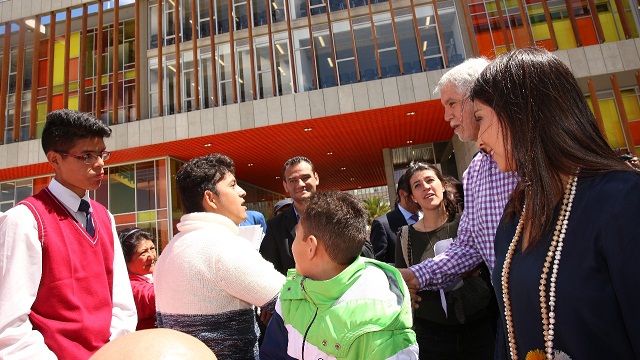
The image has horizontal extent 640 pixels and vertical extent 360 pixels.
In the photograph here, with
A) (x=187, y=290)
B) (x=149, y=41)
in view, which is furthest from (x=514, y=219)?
(x=149, y=41)

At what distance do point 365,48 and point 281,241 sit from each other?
13842 millimetres

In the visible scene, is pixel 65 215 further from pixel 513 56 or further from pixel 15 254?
pixel 513 56

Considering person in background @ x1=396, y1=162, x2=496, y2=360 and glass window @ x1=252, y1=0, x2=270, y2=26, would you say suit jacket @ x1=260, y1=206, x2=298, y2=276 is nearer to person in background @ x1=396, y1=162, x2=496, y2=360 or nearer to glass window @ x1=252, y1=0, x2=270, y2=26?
person in background @ x1=396, y1=162, x2=496, y2=360

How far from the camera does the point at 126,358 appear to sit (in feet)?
1.82

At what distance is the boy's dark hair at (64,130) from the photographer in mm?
2441

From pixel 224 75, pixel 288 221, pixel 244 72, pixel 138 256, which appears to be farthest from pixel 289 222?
pixel 224 75

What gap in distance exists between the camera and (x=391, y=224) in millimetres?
4680

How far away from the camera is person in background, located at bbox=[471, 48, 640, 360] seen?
41.7 inches

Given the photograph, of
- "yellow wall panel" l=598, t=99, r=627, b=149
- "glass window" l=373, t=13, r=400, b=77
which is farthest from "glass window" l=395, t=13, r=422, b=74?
"yellow wall panel" l=598, t=99, r=627, b=149

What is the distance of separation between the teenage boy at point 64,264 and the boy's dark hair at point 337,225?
1.19 metres

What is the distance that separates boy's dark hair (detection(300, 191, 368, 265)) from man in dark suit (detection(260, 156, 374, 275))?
1.73 metres

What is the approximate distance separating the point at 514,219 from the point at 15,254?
213 centimetres

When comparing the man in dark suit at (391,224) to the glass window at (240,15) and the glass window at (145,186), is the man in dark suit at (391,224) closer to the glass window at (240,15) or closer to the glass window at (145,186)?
the glass window at (240,15)

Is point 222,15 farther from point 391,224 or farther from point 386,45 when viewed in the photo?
point 391,224
